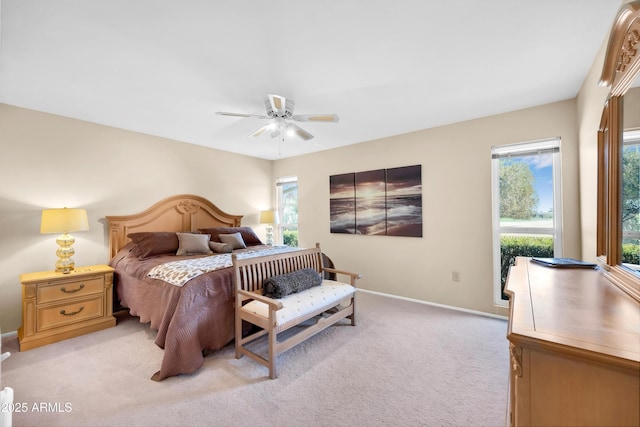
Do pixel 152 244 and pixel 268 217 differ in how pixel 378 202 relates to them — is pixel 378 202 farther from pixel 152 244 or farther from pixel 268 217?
pixel 152 244

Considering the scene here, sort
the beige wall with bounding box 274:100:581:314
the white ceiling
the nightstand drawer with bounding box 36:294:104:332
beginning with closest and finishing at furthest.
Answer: the white ceiling, the nightstand drawer with bounding box 36:294:104:332, the beige wall with bounding box 274:100:581:314

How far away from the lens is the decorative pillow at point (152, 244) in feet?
10.3

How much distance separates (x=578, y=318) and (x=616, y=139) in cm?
115

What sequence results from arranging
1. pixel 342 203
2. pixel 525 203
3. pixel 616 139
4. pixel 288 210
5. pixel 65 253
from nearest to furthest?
pixel 616 139 < pixel 65 253 < pixel 525 203 < pixel 342 203 < pixel 288 210

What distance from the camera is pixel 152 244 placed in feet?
10.6

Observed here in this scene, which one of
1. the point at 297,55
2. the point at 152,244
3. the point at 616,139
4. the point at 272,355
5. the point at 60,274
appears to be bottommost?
the point at 272,355

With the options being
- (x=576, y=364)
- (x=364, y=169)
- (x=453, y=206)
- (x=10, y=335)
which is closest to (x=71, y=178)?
(x=10, y=335)

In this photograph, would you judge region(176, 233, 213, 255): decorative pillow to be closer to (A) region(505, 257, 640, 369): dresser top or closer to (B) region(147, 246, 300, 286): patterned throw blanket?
(B) region(147, 246, 300, 286): patterned throw blanket

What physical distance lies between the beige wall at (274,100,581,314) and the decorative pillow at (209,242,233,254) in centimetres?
193

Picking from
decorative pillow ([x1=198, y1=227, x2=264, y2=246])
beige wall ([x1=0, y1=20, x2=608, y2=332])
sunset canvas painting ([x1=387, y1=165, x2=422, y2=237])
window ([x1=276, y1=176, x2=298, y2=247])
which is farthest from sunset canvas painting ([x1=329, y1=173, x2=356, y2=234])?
decorative pillow ([x1=198, y1=227, x2=264, y2=246])

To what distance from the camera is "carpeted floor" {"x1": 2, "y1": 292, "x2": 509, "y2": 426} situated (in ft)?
5.39

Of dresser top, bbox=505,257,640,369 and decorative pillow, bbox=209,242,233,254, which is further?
decorative pillow, bbox=209,242,233,254

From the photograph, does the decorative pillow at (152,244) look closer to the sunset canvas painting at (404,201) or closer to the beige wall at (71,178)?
the beige wall at (71,178)

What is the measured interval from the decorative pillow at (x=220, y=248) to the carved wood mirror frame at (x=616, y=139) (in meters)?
3.60
